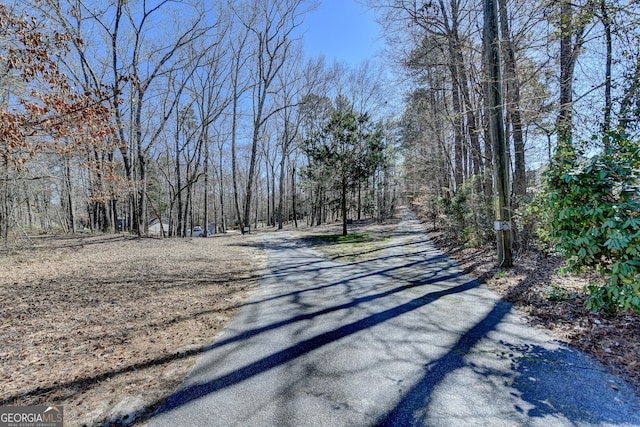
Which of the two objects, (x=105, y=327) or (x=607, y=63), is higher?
(x=607, y=63)

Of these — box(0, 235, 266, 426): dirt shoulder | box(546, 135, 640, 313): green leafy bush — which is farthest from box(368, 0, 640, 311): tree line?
→ box(0, 235, 266, 426): dirt shoulder

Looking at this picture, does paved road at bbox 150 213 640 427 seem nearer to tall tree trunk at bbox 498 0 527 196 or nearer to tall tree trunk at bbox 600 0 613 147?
tall tree trunk at bbox 600 0 613 147

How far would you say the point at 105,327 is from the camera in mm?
3896

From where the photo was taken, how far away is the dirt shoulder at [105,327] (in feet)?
8.37

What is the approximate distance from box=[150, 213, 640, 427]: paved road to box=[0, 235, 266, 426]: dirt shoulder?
17.2 inches

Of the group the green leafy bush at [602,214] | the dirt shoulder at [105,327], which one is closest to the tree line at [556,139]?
the green leafy bush at [602,214]

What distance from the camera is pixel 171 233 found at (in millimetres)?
22234

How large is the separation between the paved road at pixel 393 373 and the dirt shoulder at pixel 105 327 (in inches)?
17.2

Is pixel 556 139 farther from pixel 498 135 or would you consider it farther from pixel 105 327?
pixel 105 327

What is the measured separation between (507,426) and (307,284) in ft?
14.6

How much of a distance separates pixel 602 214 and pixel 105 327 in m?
5.96

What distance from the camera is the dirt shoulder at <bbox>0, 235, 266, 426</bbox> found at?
2551 mm

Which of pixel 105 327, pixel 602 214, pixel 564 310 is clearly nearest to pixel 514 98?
pixel 564 310

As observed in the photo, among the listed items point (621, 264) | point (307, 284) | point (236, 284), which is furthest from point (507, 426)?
point (236, 284)
